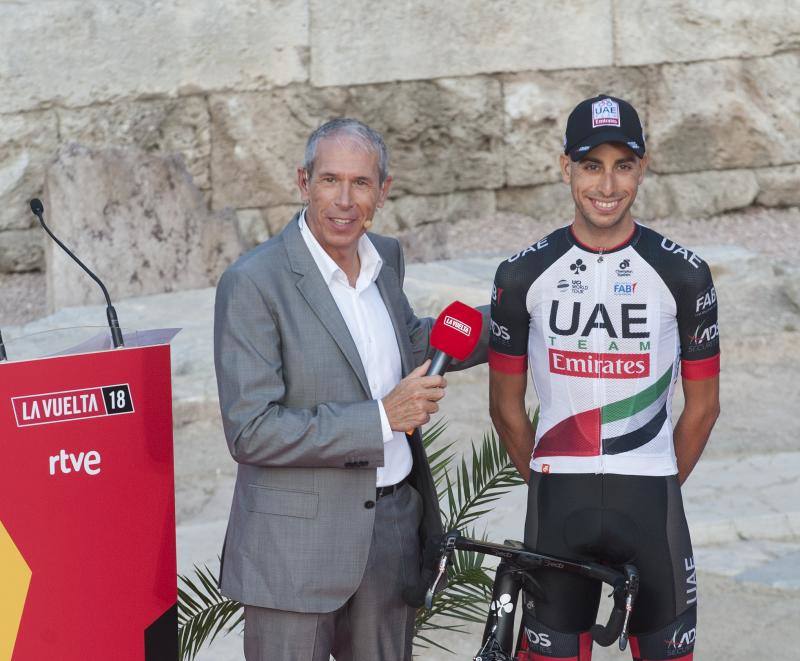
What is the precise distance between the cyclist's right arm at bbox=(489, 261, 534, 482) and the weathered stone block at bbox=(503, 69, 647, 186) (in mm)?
7065

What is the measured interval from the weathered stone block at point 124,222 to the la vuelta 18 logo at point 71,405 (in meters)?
5.65

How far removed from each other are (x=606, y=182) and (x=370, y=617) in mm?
1179

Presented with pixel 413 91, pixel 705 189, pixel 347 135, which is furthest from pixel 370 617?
pixel 705 189

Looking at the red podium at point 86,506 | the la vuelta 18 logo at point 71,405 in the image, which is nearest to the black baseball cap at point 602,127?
the red podium at point 86,506

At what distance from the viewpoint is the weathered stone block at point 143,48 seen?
30.6ft

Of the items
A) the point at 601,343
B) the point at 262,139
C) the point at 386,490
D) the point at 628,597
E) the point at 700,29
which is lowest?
the point at 628,597

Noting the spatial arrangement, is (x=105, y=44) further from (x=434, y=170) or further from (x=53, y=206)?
(x=434, y=170)

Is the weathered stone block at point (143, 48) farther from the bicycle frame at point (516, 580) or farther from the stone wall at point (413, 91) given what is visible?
the bicycle frame at point (516, 580)

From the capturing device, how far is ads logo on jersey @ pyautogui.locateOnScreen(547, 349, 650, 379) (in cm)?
290

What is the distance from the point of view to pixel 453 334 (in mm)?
2752

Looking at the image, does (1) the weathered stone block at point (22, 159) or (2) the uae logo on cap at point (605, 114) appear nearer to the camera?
(2) the uae logo on cap at point (605, 114)

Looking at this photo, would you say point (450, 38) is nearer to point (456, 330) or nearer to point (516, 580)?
point (456, 330)

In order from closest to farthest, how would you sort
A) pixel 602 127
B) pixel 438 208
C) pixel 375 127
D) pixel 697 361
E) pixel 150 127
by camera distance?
pixel 602 127, pixel 697 361, pixel 150 127, pixel 375 127, pixel 438 208

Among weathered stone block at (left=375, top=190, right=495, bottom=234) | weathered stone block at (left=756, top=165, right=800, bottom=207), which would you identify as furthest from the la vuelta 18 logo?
weathered stone block at (left=756, top=165, right=800, bottom=207)
